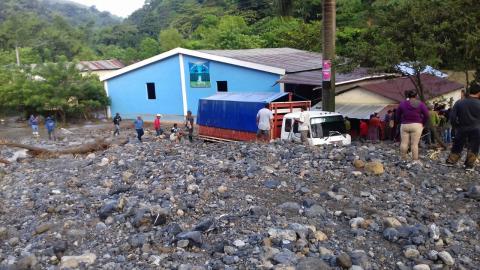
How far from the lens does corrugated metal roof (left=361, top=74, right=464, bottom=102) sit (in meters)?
17.4

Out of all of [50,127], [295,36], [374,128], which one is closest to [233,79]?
[50,127]

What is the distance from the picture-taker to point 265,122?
15695 mm

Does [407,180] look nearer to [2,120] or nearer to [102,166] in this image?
[102,166]

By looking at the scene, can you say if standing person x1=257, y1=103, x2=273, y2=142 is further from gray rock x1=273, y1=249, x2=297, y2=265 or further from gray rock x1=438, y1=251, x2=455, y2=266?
gray rock x1=438, y1=251, x2=455, y2=266

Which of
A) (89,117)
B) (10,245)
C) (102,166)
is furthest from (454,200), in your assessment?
(89,117)

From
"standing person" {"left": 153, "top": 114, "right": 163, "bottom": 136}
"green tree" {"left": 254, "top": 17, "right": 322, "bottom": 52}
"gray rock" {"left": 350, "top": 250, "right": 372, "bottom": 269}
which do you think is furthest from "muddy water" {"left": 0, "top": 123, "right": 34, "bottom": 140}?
"gray rock" {"left": 350, "top": 250, "right": 372, "bottom": 269}

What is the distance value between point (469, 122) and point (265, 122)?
7546 millimetres

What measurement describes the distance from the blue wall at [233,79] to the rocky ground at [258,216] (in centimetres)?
1135

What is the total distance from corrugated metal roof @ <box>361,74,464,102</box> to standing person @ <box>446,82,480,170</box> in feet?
25.8

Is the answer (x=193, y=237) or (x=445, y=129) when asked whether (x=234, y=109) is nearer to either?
(x=445, y=129)

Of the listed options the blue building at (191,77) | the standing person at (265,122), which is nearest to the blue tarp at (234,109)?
the standing person at (265,122)

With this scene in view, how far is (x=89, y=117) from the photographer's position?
32156mm

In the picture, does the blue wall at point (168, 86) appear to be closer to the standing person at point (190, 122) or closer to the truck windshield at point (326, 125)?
the standing person at point (190, 122)

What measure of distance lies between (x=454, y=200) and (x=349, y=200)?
1.84 m
